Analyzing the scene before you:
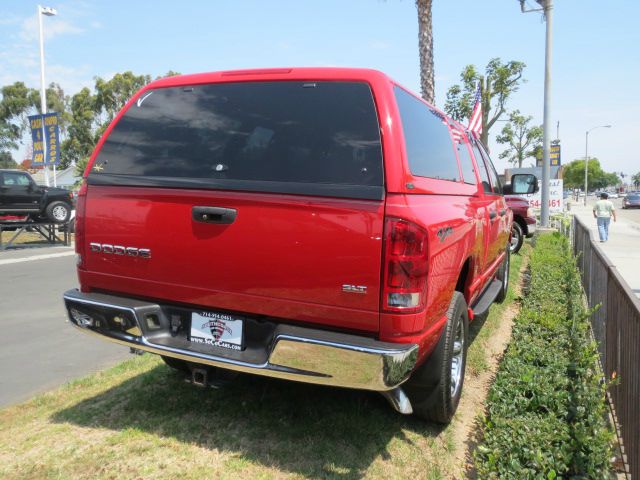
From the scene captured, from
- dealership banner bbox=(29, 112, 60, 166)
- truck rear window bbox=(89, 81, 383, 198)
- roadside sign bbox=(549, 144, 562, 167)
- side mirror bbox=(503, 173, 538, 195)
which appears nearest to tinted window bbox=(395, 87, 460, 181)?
truck rear window bbox=(89, 81, 383, 198)

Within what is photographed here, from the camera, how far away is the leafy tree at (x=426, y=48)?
1252 cm

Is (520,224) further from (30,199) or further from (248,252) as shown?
(30,199)

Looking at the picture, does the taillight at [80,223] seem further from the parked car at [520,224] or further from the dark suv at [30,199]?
the dark suv at [30,199]

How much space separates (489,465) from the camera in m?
2.71

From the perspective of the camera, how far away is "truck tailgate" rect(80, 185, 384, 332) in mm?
2443

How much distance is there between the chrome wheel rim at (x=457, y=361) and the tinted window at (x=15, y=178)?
16.0 metres

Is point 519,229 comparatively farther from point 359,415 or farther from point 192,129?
point 192,129

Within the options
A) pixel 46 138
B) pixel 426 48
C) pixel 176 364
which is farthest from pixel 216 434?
pixel 46 138

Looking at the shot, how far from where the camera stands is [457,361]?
11.8 ft

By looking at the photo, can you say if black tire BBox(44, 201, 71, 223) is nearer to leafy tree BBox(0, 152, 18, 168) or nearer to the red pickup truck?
the red pickup truck

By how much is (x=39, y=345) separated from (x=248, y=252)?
3.67 meters

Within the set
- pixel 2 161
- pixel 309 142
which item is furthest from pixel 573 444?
pixel 2 161

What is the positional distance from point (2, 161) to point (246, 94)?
6658 centimetres

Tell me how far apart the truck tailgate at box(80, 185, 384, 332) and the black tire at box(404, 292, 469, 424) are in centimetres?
71
